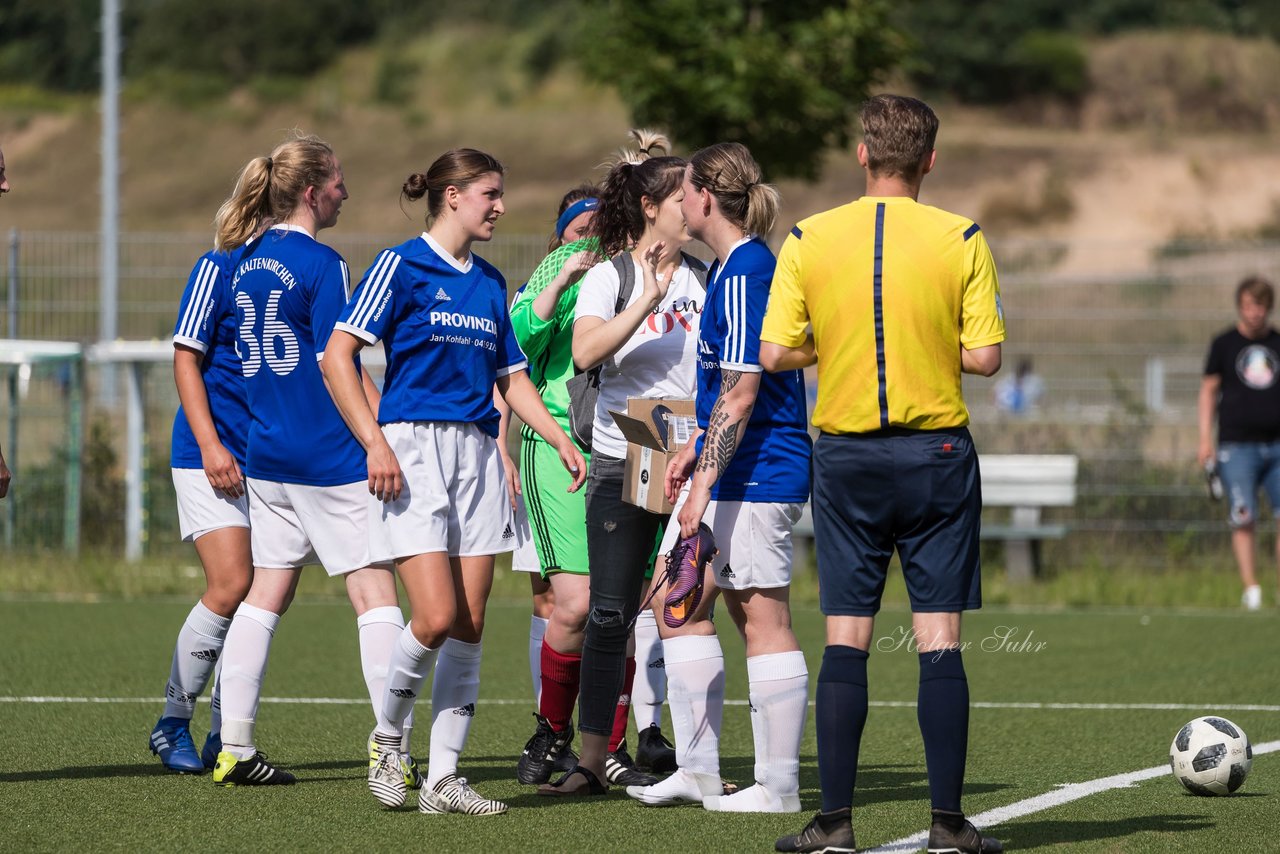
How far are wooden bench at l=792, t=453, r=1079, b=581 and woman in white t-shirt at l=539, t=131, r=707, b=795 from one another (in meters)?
7.38

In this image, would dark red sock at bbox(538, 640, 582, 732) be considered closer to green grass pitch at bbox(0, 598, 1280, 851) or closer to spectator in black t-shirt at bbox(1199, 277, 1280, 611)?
green grass pitch at bbox(0, 598, 1280, 851)

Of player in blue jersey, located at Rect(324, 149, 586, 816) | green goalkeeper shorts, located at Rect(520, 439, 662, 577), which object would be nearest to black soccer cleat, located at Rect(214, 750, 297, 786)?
player in blue jersey, located at Rect(324, 149, 586, 816)

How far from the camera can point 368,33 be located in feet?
244

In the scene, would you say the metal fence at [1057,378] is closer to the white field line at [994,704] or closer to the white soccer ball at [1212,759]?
the white field line at [994,704]

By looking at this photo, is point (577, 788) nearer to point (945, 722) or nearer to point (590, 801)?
point (590, 801)

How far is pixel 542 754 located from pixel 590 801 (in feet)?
1.23

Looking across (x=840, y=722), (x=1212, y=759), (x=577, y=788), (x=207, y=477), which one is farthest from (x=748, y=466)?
(x=207, y=477)

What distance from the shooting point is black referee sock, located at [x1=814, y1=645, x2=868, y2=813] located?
4.58 m

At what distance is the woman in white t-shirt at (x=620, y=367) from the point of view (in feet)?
18.4

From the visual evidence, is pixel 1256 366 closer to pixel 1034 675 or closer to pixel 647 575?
pixel 1034 675

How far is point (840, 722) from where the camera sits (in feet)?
15.0

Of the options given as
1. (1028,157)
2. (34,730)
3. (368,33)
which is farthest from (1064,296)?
(368,33)

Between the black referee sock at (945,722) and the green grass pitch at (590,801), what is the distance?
415 millimetres

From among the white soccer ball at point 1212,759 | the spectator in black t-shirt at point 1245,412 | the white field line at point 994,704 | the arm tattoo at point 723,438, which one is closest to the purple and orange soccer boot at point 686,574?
the arm tattoo at point 723,438
